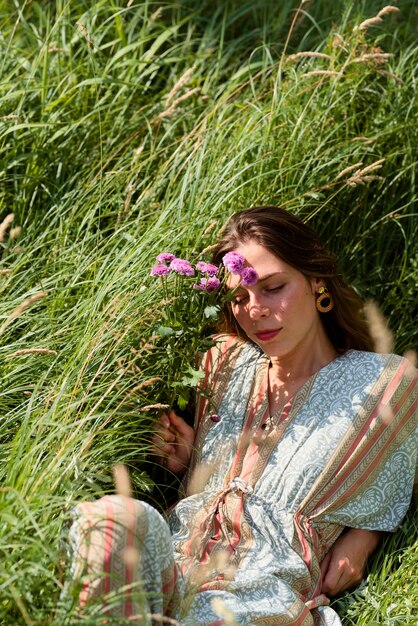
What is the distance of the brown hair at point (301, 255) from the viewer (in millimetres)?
3742

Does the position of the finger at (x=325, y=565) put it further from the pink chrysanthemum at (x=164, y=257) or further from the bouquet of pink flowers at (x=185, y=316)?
the pink chrysanthemum at (x=164, y=257)

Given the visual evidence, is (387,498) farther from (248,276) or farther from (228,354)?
(248,276)

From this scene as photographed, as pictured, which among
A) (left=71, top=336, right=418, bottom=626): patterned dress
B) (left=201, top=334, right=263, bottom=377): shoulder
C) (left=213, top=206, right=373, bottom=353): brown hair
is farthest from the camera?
(left=201, top=334, right=263, bottom=377): shoulder

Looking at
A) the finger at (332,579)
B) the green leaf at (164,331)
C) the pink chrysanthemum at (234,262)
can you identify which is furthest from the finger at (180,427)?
the finger at (332,579)

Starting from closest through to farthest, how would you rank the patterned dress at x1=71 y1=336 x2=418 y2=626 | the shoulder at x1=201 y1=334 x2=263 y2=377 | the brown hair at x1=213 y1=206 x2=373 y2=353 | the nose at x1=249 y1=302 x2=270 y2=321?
the patterned dress at x1=71 y1=336 x2=418 y2=626
the nose at x1=249 y1=302 x2=270 y2=321
the brown hair at x1=213 y1=206 x2=373 y2=353
the shoulder at x1=201 y1=334 x2=263 y2=377

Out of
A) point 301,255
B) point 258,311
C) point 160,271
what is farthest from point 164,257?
point 301,255

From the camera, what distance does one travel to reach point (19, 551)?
2.70 meters

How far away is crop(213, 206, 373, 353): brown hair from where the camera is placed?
3.74 metres

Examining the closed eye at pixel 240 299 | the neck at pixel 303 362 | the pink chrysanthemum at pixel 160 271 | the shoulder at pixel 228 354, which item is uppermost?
the pink chrysanthemum at pixel 160 271

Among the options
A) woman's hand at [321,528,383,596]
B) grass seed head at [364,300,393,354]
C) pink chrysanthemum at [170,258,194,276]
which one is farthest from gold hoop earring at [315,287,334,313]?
woman's hand at [321,528,383,596]

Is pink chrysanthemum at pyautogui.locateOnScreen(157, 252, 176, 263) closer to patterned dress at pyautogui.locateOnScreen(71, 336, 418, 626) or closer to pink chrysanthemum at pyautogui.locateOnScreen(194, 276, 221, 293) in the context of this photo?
pink chrysanthemum at pyautogui.locateOnScreen(194, 276, 221, 293)

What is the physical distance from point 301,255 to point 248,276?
9.9 inches

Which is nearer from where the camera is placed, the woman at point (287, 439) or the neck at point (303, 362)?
the woman at point (287, 439)

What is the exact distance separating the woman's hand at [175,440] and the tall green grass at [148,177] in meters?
0.08
